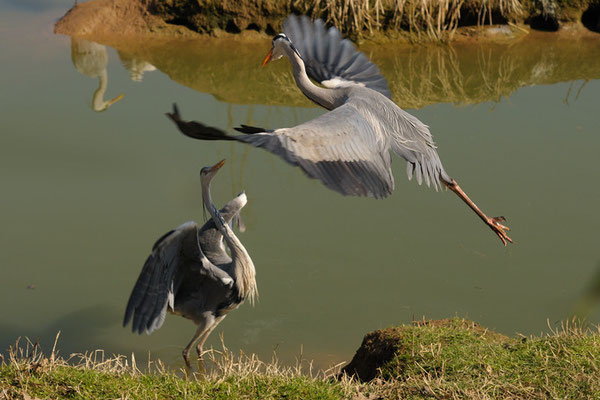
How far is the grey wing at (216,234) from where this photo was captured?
4.02 m

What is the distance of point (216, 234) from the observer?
4.06 metres

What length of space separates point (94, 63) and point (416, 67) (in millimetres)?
3634

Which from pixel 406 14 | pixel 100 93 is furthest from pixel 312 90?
pixel 406 14

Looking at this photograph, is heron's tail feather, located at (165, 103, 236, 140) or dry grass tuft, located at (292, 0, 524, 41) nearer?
heron's tail feather, located at (165, 103, 236, 140)

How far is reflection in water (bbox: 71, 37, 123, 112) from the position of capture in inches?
286

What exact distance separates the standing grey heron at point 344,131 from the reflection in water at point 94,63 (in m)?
2.72

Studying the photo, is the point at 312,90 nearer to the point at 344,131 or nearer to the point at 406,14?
the point at 344,131

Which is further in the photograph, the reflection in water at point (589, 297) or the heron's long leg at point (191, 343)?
the heron's long leg at point (191, 343)

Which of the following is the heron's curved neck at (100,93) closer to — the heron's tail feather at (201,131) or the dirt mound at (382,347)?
the dirt mound at (382,347)

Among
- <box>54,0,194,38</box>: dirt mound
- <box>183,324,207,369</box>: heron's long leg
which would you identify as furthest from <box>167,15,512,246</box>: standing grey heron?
<box>54,0,194,38</box>: dirt mound

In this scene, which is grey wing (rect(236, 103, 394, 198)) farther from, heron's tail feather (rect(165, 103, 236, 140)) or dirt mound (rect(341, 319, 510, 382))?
dirt mound (rect(341, 319, 510, 382))

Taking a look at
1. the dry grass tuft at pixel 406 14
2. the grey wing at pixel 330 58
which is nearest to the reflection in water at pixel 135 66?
the dry grass tuft at pixel 406 14

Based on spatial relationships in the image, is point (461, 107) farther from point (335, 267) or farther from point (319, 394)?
point (319, 394)

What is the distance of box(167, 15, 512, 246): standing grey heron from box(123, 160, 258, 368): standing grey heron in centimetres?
63
